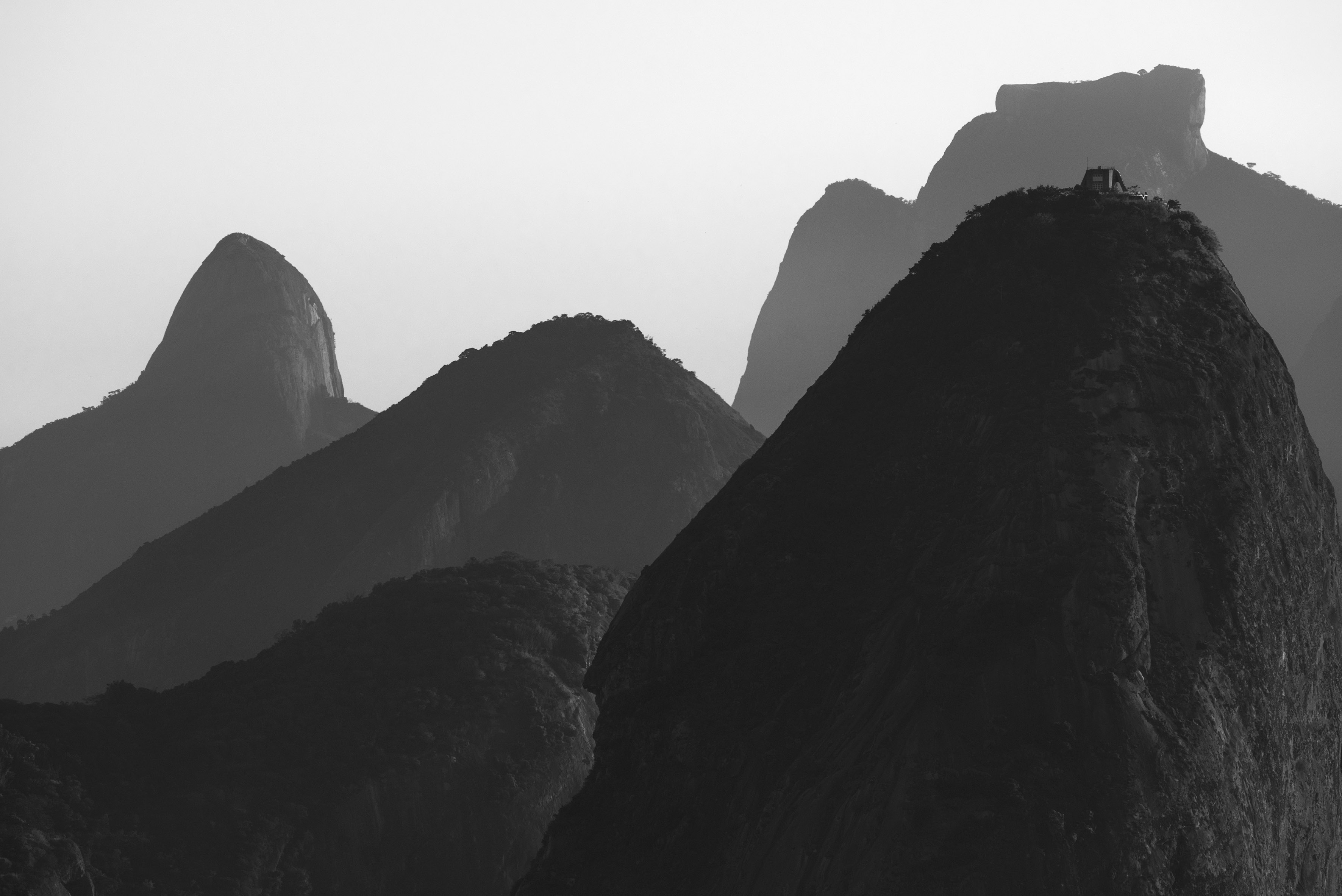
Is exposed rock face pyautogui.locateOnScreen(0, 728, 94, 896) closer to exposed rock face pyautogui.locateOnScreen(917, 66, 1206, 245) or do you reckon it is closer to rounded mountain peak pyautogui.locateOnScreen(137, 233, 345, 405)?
rounded mountain peak pyautogui.locateOnScreen(137, 233, 345, 405)

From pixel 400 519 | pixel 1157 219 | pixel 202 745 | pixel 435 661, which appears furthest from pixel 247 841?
pixel 400 519

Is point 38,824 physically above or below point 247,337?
below

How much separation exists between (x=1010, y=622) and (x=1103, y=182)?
871 inches

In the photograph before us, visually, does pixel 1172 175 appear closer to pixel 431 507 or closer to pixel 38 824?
pixel 431 507

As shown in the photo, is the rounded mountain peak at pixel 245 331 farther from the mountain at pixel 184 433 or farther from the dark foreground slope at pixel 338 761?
the dark foreground slope at pixel 338 761

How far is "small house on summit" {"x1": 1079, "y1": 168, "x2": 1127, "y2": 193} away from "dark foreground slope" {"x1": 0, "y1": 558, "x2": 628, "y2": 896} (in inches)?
1420

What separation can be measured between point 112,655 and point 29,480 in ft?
230

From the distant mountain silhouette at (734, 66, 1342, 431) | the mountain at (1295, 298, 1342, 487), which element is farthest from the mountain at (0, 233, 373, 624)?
the mountain at (1295, 298, 1342, 487)

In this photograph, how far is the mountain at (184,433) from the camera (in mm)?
159375

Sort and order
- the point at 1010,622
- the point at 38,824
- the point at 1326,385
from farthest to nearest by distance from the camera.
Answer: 1. the point at 1326,385
2. the point at 38,824
3. the point at 1010,622

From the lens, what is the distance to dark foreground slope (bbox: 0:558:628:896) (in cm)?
6272

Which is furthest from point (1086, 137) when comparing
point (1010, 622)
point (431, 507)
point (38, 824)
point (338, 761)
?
point (1010, 622)

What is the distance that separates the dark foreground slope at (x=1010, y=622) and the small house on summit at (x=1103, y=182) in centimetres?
196

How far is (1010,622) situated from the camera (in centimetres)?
3897
